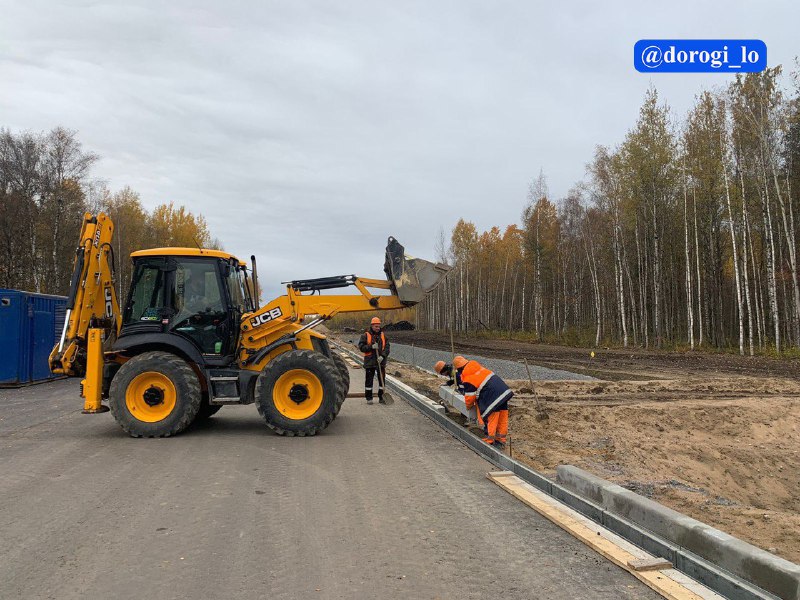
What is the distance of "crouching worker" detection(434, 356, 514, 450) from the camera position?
8055 millimetres

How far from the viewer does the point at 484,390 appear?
8172 mm

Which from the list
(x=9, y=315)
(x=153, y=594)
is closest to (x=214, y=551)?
(x=153, y=594)

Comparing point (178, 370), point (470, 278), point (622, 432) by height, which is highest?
point (470, 278)

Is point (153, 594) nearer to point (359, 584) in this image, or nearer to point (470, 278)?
point (359, 584)

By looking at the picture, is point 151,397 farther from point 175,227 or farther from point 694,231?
point 175,227

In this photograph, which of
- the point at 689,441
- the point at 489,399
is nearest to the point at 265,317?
the point at 489,399

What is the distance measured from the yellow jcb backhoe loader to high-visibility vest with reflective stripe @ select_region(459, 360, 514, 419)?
211 cm

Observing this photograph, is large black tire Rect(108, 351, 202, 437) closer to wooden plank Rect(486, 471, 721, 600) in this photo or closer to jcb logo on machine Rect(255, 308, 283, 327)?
jcb logo on machine Rect(255, 308, 283, 327)

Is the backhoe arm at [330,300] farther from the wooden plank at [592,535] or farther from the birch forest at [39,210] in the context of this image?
the birch forest at [39,210]

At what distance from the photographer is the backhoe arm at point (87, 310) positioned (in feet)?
29.6

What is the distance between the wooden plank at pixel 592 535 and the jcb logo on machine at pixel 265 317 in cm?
464

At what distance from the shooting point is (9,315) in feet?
53.5

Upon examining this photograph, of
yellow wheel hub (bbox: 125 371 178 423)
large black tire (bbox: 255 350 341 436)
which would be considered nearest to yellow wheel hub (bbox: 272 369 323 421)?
large black tire (bbox: 255 350 341 436)

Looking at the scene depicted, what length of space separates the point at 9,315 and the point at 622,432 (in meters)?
16.0
